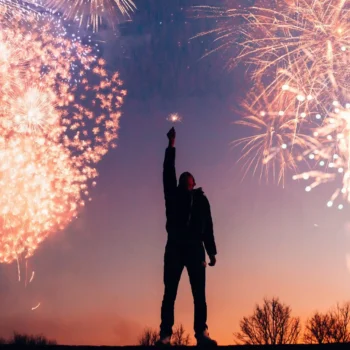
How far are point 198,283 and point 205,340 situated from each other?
2.33 feet

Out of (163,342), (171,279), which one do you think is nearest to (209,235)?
(171,279)

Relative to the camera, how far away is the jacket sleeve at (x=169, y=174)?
23.8 ft

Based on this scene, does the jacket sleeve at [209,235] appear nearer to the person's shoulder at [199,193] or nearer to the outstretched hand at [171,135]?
the person's shoulder at [199,193]

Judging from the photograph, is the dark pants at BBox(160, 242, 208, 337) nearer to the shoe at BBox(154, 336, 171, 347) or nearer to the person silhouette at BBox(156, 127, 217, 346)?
the person silhouette at BBox(156, 127, 217, 346)

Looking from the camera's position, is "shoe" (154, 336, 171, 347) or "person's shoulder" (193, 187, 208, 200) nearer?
"shoe" (154, 336, 171, 347)

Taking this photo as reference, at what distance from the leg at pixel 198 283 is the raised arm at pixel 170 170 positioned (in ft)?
2.90

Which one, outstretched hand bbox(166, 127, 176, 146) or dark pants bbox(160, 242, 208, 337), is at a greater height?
outstretched hand bbox(166, 127, 176, 146)

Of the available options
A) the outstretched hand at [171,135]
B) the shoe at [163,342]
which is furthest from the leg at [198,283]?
the outstretched hand at [171,135]

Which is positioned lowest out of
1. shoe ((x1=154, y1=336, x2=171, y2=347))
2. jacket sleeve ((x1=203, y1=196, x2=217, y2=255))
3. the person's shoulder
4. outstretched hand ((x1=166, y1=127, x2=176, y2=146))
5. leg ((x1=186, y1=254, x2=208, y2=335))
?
shoe ((x1=154, y1=336, x2=171, y2=347))

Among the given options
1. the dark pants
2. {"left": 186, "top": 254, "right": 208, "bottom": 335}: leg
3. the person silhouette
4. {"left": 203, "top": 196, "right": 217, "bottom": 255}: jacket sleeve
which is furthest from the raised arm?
{"left": 186, "top": 254, "right": 208, "bottom": 335}: leg

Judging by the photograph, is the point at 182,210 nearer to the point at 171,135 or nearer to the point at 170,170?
the point at 170,170

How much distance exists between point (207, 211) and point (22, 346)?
8.91 feet

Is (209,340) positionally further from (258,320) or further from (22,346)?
(258,320)

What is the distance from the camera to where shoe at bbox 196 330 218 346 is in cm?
667
